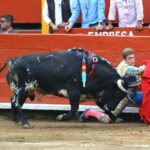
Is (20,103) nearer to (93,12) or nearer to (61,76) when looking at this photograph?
(61,76)

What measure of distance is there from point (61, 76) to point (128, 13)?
1.96 metres

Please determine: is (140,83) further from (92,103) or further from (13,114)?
(13,114)

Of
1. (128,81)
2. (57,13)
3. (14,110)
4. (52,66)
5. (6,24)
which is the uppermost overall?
(57,13)

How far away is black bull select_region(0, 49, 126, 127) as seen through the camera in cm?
839

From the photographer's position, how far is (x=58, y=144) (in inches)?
279

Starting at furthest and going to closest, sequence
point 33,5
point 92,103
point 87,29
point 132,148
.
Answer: point 33,5, point 87,29, point 92,103, point 132,148

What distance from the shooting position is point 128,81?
8.73m

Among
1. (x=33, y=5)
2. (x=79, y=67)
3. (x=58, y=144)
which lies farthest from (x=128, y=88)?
(x=33, y=5)

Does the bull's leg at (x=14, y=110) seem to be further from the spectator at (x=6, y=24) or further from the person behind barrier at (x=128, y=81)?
the spectator at (x=6, y=24)

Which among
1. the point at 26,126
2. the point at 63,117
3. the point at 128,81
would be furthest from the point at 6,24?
the point at 128,81

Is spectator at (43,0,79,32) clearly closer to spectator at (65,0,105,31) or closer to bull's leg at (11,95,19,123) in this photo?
spectator at (65,0,105,31)

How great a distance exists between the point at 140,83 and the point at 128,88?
0.24m

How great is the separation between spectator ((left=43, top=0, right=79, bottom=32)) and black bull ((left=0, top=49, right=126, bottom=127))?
176 cm

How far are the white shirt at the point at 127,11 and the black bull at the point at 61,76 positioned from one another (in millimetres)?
1448
